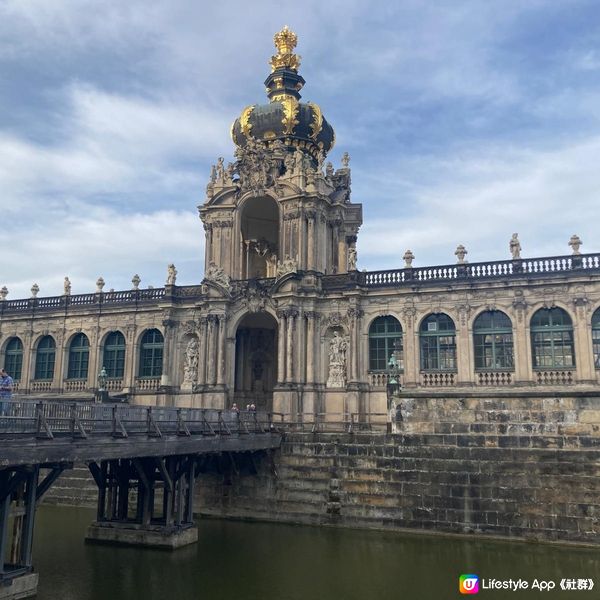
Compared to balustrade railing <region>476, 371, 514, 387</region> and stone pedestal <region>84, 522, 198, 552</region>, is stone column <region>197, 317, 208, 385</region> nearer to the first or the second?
stone pedestal <region>84, 522, 198, 552</region>

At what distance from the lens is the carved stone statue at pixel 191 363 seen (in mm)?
42375

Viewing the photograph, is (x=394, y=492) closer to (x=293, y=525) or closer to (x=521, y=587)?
(x=293, y=525)

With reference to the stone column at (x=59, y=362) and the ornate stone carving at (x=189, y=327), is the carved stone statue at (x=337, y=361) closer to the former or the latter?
the ornate stone carving at (x=189, y=327)

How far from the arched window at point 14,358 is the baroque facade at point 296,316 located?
0.35 ft

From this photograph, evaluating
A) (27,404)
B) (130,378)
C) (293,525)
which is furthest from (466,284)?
(27,404)

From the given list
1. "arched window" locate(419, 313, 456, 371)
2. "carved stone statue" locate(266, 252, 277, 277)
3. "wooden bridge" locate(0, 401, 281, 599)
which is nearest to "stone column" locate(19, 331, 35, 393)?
"carved stone statue" locate(266, 252, 277, 277)

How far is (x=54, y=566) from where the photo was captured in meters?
21.3

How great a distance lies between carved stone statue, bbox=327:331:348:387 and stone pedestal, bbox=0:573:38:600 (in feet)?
75.7

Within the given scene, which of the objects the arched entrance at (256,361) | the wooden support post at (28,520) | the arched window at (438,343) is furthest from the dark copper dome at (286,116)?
the wooden support post at (28,520)

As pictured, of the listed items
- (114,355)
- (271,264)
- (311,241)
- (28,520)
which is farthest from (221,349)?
(28,520)

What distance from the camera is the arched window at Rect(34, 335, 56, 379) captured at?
47344 millimetres

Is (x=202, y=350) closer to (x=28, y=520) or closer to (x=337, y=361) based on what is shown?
(x=337, y=361)

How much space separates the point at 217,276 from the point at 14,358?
18582mm

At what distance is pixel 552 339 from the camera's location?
35.3m
